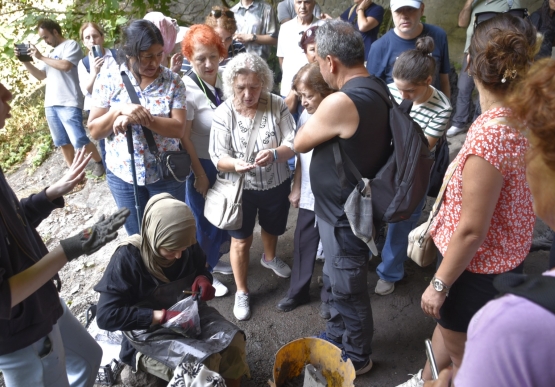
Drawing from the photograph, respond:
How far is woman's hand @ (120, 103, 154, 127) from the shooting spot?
2.61 m

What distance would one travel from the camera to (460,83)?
506cm

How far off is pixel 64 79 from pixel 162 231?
160 inches

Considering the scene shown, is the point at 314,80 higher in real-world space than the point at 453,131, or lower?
higher

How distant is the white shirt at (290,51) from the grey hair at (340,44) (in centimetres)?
195

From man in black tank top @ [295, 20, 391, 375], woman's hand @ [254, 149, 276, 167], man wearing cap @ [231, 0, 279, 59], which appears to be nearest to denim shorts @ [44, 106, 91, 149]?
man wearing cap @ [231, 0, 279, 59]

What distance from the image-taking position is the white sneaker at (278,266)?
3689 mm

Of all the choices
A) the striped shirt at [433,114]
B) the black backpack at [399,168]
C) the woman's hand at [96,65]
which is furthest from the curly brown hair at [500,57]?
the woman's hand at [96,65]

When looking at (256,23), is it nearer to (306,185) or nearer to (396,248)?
(306,185)

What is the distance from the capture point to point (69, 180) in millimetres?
2182

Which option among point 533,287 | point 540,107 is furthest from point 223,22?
point 533,287

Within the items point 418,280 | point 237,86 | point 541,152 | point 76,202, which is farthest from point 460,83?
point 76,202

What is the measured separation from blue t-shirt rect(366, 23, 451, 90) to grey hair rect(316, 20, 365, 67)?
148 cm

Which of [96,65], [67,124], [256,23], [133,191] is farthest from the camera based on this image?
[67,124]

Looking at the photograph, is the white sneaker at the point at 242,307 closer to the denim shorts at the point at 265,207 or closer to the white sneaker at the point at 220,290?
the white sneaker at the point at 220,290
